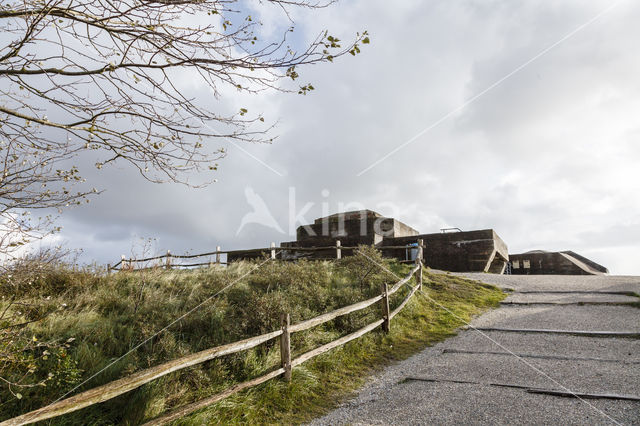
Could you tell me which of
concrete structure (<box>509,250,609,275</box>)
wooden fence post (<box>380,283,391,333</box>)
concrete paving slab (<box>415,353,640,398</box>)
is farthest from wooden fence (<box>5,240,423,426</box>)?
concrete structure (<box>509,250,609,275</box>)

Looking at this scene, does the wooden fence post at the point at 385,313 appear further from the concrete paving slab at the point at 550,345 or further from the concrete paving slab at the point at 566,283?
the concrete paving slab at the point at 566,283

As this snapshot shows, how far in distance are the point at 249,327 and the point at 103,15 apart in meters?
5.78

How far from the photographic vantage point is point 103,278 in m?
10.4

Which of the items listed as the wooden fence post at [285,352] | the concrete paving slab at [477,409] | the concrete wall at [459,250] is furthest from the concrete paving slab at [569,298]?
the wooden fence post at [285,352]

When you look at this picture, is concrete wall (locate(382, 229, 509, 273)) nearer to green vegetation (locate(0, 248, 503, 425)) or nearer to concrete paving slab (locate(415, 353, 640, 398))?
green vegetation (locate(0, 248, 503, 425))

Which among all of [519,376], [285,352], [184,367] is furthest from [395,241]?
[184,367]

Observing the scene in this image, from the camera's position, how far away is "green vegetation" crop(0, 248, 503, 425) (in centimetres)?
466

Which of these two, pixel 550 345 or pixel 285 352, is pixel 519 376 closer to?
pixel 550 345

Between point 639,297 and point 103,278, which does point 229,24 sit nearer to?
point 103,278

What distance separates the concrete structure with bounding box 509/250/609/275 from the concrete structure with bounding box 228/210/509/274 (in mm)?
2714

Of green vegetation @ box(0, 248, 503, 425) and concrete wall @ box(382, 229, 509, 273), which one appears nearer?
green vegetation @ box(0, 248, 503, 425)

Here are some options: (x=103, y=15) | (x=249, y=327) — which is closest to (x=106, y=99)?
(x=103, y=15)

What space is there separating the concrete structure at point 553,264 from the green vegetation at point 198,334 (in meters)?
16.3

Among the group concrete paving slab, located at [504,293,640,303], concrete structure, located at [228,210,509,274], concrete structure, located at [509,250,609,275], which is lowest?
Answer: concrete paving slab, located at [504,293,640,303]
